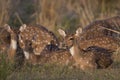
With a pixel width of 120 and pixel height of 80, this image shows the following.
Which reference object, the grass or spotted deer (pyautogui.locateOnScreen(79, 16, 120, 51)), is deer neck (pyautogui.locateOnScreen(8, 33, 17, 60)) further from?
spotted deer (pyautogui.locateOnScreen(79, 16, 120, 51))

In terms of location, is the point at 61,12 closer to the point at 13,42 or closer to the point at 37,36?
the point at 37,36

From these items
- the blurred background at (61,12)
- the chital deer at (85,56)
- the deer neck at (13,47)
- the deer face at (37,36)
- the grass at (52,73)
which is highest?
the blurred background at (61,12)

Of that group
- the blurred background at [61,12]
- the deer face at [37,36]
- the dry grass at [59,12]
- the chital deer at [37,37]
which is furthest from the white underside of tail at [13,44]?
the blurred background at [61,12]

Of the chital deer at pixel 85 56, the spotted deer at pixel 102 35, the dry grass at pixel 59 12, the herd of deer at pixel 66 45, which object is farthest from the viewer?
the dry grass at pixel 59 12

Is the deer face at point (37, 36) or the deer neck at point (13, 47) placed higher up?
the deer face at point (37, 36)

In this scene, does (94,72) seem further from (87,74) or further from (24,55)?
(24,55)

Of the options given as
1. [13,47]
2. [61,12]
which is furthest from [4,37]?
[61,12]

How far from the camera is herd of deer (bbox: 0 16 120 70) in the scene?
1082 cm

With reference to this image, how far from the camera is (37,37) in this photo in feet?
42.7

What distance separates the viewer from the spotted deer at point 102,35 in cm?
1176

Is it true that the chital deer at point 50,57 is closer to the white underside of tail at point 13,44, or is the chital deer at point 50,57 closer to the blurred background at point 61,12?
the white underside of tail at point 13,44

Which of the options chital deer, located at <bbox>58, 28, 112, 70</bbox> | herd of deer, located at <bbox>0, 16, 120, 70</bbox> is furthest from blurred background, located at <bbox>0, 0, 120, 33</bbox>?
chital deer, located at <bbox>58, 28, 112, 70</bbox>

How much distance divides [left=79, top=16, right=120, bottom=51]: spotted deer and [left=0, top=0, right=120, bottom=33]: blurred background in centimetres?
216

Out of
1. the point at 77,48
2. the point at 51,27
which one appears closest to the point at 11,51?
the point at 77,48
